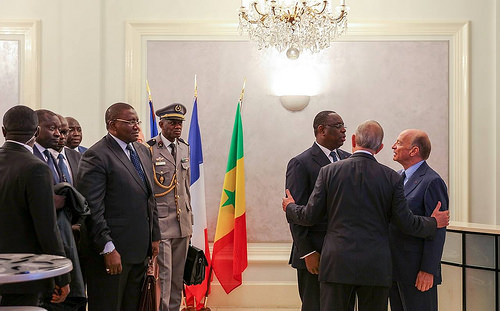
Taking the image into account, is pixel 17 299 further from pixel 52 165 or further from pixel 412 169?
pixel 412 169

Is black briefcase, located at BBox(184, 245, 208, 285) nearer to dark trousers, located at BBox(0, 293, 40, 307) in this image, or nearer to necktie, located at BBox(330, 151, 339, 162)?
necktie, located at BBox(330, 151, 339, 162)

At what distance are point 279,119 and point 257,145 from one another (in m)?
0.32

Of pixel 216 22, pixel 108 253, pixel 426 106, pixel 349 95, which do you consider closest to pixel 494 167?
pixel 426 106

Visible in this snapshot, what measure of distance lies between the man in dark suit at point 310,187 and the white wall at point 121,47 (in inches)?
87.6

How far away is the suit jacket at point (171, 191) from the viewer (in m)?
4.49

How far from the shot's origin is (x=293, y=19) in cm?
479

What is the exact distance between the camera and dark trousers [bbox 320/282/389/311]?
3246 mm

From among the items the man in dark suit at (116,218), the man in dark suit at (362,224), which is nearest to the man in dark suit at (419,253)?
the man in dark suit at (362,224)

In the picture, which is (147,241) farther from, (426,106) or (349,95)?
(426,106)

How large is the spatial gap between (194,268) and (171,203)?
0.52m

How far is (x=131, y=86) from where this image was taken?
5.68 m

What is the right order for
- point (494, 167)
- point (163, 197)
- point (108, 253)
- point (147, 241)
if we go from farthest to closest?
point (494, 167), point (163, 197), point (147, 241), point (108, 253)

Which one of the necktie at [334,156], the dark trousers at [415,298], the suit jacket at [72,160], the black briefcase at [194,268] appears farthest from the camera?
the black briefcase at [194,268]

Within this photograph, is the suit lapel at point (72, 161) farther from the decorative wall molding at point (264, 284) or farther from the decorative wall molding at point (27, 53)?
the decorative wall molding at point (264, 284)
